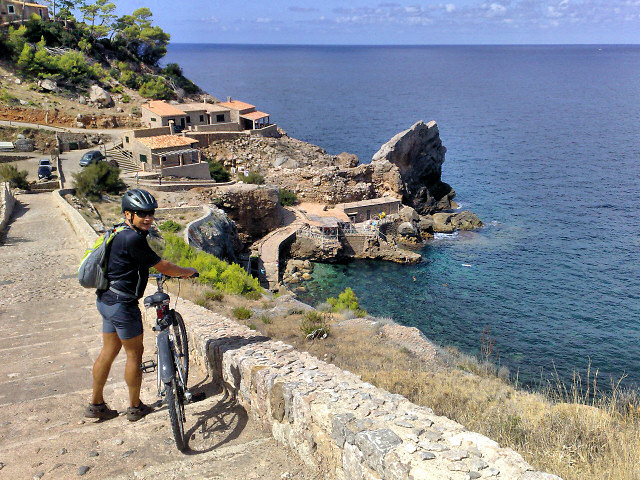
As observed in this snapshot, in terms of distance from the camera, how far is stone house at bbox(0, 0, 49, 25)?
62.8 m

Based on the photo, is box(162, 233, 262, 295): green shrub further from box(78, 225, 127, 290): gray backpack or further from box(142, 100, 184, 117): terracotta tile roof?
box(142, 100, 184, 117): terracotta tile roof

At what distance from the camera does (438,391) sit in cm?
753

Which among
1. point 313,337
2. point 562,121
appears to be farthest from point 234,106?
point 562,121

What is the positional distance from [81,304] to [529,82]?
7337 inches

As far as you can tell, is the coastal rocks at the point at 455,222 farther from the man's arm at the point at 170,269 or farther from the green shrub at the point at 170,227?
the man's arm at the point at 170,269

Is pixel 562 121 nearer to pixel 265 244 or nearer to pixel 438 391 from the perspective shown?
pixel 265 244

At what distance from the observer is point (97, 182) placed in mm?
30172

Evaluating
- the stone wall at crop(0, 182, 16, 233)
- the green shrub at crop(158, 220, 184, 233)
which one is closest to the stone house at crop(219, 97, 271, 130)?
the green shrub at crop(158, 220, 184, 233)

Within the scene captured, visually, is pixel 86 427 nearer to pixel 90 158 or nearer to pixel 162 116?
pixel 90 158

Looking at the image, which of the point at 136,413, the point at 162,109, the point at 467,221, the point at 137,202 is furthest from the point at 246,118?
the point at 136,413

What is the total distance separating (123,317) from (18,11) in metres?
73.6

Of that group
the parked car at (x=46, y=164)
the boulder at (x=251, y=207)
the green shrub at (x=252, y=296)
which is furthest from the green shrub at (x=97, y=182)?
the green shrub at (x=252, y=296)

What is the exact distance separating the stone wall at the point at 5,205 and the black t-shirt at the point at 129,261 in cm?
1597

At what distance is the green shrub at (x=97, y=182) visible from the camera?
28939 mm
